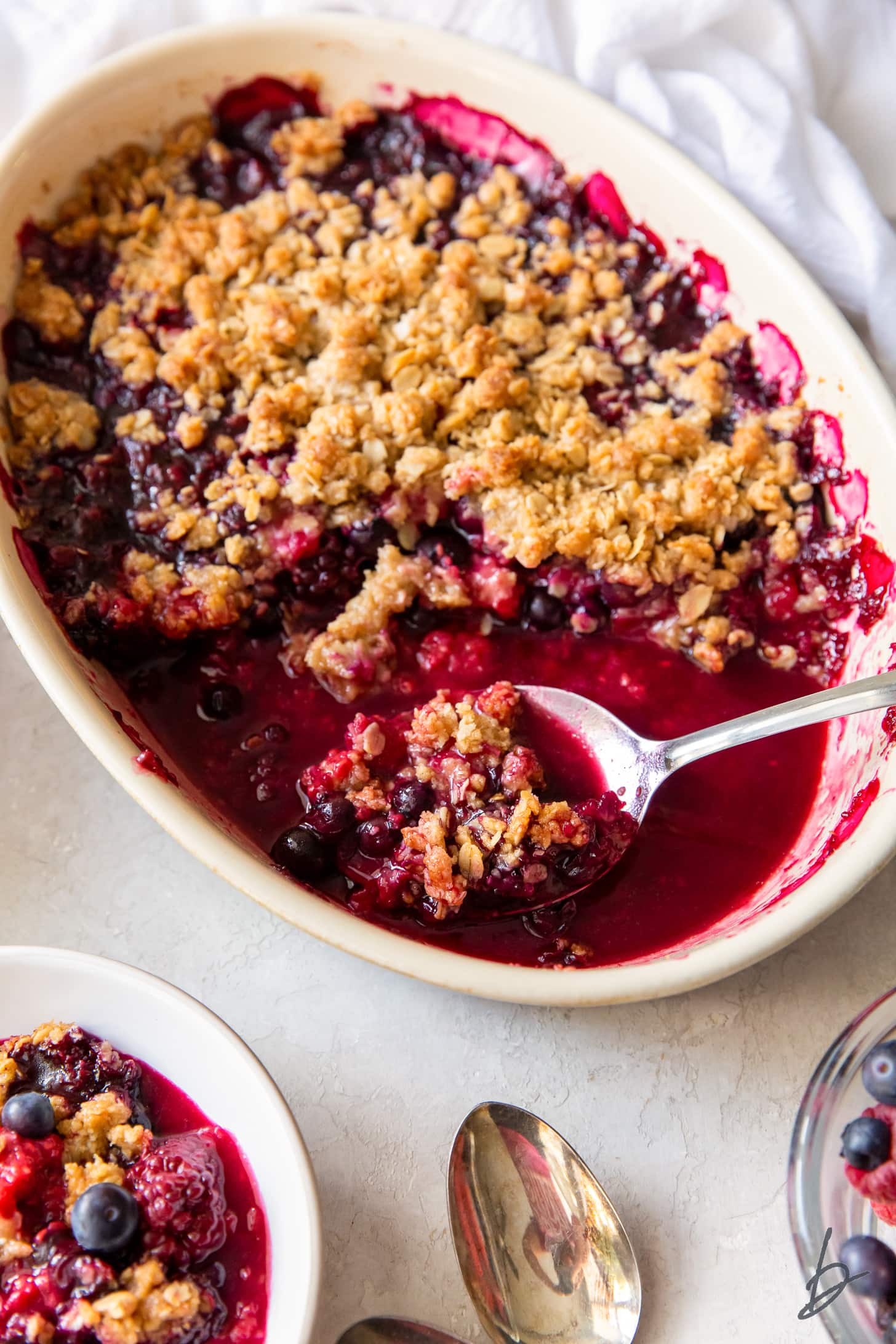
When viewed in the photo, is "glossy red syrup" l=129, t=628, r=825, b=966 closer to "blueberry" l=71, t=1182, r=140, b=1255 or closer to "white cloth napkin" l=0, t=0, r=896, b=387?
"blueberry" l=71, t=1182, r=140, b=1255

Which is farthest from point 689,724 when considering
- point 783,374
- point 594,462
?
point 783,374

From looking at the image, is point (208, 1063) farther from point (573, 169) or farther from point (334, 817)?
point (573, 169)

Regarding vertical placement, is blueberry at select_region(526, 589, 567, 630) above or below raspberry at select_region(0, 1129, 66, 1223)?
above

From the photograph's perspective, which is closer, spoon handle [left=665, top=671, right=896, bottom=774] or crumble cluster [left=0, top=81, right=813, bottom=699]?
spoon handle [left=665, top=671, right=896, bottom=774]

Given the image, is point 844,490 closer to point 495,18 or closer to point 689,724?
point 689,724

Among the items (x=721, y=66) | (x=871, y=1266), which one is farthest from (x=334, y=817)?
(x=721, y=66)

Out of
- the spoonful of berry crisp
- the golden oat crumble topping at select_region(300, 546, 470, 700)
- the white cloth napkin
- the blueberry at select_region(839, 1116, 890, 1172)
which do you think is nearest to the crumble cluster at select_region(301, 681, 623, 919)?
the spoonful of berry crisp

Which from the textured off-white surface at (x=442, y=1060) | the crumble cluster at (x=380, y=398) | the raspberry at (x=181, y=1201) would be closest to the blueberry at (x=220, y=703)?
the crumble cluster at (x=380, y=398)

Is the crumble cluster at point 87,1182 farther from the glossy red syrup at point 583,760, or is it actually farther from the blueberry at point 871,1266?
the blueberry at point 871,1266
